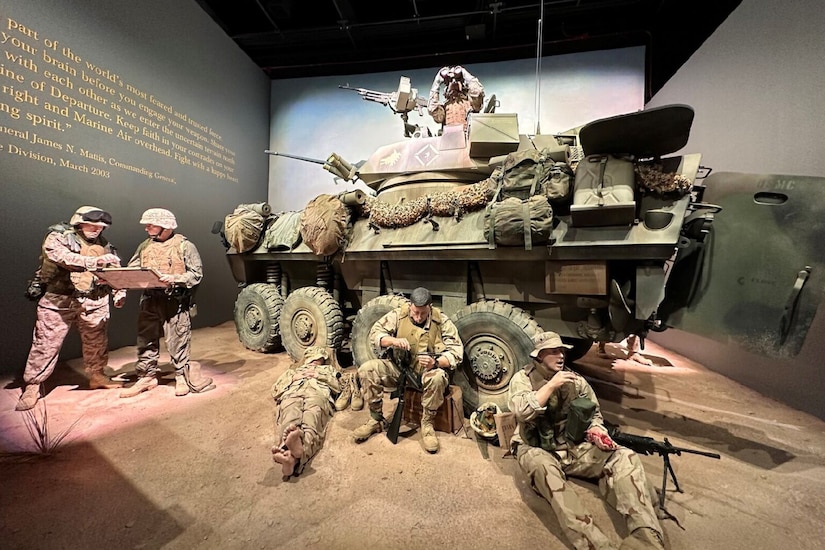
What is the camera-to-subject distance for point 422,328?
3.63m

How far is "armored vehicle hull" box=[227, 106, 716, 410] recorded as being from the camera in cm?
323

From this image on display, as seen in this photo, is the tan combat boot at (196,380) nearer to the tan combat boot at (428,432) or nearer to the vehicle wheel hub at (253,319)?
the vehicle wheel hub at (253,319)

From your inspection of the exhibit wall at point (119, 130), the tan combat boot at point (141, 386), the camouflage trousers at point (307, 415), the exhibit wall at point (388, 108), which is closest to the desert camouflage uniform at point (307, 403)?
→ the camouflage trousers at point (307, 415)

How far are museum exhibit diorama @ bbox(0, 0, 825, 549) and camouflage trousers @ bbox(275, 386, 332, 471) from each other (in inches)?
1.2

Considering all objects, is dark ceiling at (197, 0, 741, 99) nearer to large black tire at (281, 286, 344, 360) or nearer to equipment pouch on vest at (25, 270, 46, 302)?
large black tire at (281, 286, 344, 360)

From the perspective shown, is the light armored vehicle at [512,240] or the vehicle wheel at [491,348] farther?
the vehicle wheel at [491,348]

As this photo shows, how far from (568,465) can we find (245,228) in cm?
556

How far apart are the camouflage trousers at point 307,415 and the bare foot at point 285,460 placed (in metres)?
0.12

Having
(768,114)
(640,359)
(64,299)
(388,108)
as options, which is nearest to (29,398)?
(64,299)

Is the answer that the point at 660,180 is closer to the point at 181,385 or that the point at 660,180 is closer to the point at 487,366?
the point at 487,366

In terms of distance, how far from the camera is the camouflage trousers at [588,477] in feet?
6.88

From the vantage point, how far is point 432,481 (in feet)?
9.12

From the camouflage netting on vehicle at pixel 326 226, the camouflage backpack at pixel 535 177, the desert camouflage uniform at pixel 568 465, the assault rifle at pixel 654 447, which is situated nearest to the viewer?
the desert camouflage uniform at pixel 568 465

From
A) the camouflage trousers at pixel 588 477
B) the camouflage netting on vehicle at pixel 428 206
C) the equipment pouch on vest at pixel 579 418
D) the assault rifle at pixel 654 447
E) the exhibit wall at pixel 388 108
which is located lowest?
the camouflage trousers at pixel 588 477
